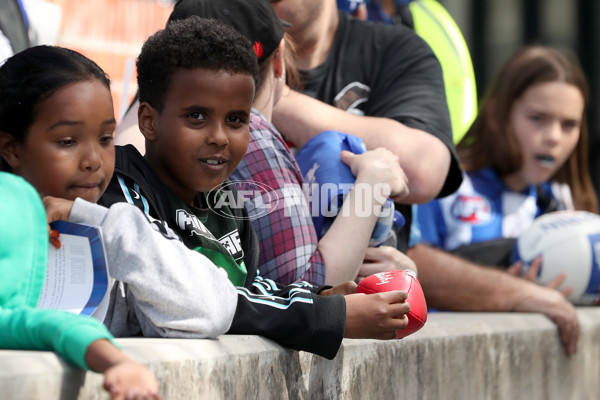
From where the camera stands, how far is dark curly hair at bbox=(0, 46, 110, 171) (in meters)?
1.91

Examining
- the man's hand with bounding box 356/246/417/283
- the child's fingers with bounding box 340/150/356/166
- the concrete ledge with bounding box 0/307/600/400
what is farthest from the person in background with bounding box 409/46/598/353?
the child's fingers with bounding box 340/150/356/166

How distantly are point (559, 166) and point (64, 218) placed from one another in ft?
11.9

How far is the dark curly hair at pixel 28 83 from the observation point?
1.91 meters

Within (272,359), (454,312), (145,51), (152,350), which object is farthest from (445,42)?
(152,350)

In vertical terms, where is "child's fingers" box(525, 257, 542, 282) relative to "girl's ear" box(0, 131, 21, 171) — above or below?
below

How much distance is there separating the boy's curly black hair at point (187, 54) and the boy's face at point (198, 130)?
0.02 meters

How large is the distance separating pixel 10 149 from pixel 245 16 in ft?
3.21

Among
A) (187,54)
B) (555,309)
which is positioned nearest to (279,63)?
(187,54)

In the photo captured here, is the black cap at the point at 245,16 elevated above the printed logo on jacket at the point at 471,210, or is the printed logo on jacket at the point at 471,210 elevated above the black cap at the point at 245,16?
the black cap at the point at 245,16

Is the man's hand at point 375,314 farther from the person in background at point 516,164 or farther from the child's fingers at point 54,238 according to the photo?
the person in background at point 516,164

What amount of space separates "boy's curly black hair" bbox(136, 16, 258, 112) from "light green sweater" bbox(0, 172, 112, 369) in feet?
2.09

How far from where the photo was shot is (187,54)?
2.26 metres

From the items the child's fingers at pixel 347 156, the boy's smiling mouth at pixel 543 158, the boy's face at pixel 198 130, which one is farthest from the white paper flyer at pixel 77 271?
the boy's smiling mouth at pixel 543 158

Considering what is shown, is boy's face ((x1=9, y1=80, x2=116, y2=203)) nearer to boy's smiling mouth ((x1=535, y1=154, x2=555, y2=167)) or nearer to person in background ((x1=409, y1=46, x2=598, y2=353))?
person in background ((x1=409, y1=46, x2=598, y2=353))
